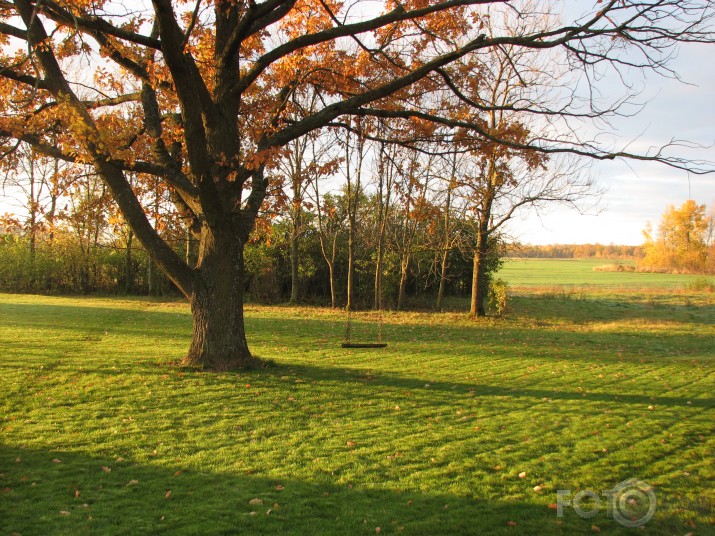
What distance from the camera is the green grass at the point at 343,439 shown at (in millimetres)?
4137

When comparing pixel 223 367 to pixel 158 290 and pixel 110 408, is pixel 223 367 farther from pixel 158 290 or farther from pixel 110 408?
pixel 158 290

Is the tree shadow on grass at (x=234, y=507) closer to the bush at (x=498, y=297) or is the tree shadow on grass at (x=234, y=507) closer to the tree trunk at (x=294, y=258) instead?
the bush at (x=498, y=297)

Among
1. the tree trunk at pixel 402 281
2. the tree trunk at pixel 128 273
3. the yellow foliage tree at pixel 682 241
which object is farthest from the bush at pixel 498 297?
the yellow foliage tree at pixel 682 241

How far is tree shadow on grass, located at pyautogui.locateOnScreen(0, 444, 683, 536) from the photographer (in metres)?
3.89

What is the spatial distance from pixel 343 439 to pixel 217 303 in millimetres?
4128

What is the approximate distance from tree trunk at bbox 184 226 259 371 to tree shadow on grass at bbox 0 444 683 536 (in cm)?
419

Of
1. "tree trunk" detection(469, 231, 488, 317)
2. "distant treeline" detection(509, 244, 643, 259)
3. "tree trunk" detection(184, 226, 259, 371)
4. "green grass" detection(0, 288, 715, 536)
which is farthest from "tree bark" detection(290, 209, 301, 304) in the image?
"distant treeline" detection(509, 244, 643, 259)

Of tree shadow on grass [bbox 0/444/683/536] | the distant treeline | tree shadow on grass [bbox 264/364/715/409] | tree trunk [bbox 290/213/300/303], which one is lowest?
tree shadow on grass [bbox 0/444/683/536]

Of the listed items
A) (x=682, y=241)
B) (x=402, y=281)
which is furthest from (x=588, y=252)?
(x=402, y=281)

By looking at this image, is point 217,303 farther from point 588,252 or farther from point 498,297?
point 588,252

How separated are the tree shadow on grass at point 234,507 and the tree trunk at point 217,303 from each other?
13.7 feet

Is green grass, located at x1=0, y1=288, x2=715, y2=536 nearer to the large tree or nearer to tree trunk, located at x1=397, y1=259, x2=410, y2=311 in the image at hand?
the large tree

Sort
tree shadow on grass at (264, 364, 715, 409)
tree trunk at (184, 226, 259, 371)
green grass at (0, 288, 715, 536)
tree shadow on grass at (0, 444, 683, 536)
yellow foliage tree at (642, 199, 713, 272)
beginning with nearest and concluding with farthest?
1. tree shadow on grass at (0, 444, 683, 536)
2. green grass at (0, 288, 715, 536)
3. tree shadow on grass at (264, 364, 715, 409)
4. tree trunk at (184, 226, 259, 371)
5. yellow foliage tree at (642, 199, 713, 272)

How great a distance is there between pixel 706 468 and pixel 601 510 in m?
1.87
